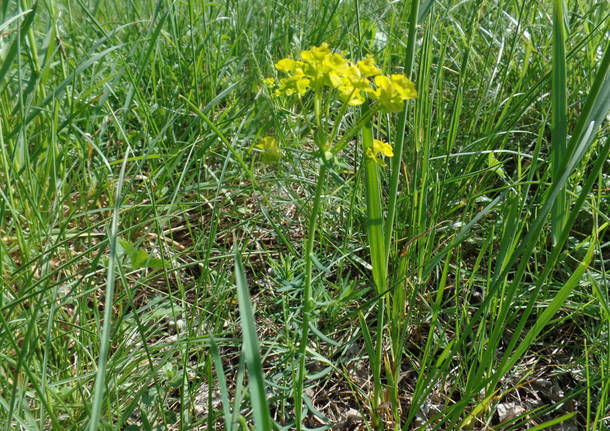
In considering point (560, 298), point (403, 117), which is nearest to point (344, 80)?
point (403, 117)

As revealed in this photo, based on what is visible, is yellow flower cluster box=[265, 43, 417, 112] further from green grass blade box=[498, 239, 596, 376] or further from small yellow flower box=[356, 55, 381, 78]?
green grass blade box=[498, 239, 596, 376]

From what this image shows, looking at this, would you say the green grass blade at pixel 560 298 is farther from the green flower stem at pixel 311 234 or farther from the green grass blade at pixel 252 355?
the green grass blade at pixel 252 355

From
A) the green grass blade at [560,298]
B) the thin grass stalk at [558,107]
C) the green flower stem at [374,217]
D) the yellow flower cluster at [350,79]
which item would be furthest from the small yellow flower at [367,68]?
the green grass blade at [560,298]

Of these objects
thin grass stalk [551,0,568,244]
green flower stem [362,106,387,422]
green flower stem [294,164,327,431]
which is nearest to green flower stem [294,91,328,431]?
green flower stem [294,164,327,431]

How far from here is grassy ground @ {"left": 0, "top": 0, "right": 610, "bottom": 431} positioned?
98cm

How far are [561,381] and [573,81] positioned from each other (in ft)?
3.24

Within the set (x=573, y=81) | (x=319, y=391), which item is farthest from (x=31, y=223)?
(x=573, y=81)

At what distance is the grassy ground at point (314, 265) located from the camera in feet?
3.23

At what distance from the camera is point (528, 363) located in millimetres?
1346

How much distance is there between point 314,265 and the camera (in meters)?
1.32

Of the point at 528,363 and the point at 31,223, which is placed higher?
the point at 31,223

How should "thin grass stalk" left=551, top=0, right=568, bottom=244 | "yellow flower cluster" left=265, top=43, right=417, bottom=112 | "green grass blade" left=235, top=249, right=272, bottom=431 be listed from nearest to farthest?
"green grass blade" left=235, top=249, right=272, bottom=431
"yellow flower cluster" left=265, top=43, right=417, bottom=112
"thin grass stalk" left=551, top=0, right=568, bottom=244

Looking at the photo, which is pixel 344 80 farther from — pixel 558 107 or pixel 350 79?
pixel 558 107

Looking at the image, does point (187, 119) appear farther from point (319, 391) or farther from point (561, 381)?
point (561, 381)
